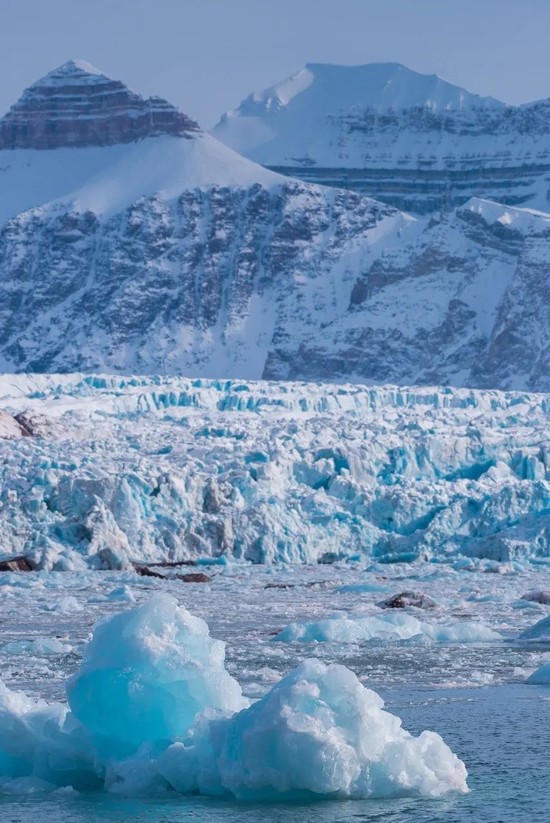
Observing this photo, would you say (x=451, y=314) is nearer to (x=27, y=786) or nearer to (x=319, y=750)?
(x=27, y=786)

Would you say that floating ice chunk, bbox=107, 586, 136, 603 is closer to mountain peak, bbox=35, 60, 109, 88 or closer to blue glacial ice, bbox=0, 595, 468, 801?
blue glacial ice, bbox=0, 595, 468, 801

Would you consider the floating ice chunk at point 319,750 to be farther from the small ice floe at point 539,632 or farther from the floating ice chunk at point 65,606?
the floating ice chunk at point 65,606

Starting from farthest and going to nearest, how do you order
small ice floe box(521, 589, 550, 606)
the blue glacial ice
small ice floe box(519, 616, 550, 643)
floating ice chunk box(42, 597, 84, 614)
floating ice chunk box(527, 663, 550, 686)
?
small ice floe box(521, 589, 550, 606) < floating ice chunk box(42, 597, 84, 614) < small ice floe box(519, 616, 550, 643) < floating ice chunk box(527, 663, 550, 686) < the blue glacial ice

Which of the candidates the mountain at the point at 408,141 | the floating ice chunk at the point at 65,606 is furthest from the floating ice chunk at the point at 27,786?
the mountain at the point at 408,141

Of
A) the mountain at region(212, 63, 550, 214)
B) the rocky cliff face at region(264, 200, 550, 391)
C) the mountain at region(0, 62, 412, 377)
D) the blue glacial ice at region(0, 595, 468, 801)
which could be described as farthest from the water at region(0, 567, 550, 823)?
the mountain at region(212, 63, 550, 214)

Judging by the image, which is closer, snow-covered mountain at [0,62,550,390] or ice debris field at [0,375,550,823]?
ice debris field at [0,375,550,823]

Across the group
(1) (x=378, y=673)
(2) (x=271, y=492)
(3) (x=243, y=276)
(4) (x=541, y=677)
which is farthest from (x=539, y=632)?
(3) (x=243, y=276)
